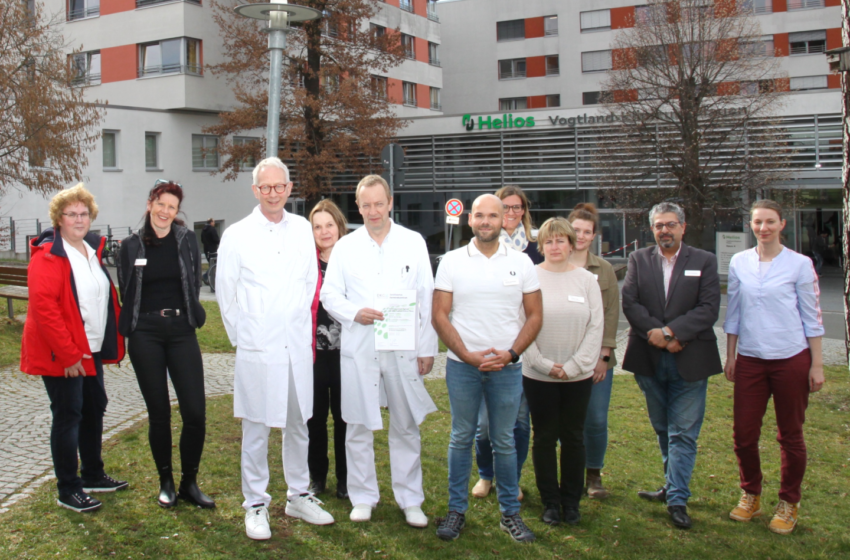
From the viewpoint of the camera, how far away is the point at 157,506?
15.3 feet

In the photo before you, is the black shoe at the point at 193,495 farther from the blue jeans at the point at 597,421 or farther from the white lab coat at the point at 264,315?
the blue jeans at the point at 597,421

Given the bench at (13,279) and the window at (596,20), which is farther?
the window at (596,20)

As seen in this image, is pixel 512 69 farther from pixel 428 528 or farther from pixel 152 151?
pixel 428 528

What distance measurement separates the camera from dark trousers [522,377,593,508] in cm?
462

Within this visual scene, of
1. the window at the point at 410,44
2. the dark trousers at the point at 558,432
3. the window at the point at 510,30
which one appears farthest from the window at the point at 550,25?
the dark trousers at the point at 558,432

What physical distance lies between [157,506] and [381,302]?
6.33 feet

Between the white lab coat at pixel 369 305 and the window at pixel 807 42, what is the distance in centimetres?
3971

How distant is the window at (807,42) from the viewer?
122 feet

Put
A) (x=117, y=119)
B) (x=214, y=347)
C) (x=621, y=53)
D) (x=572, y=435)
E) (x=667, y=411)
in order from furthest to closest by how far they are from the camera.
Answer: (x=117, y=119) < (x=621, y=53) < (x=214, y=347) < (x=667, y=411) < (x=572, y=435)

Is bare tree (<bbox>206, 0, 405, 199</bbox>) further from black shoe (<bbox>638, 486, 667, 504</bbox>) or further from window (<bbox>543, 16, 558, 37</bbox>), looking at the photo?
black shoe (<bbox>638, 486, 667, 504</bbox>)

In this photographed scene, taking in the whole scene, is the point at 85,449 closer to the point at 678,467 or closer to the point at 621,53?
the point at 678,467

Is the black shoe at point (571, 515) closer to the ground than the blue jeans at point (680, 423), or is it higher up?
closer to the ground

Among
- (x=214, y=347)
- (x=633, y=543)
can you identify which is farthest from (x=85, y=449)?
(x=214, y=347)

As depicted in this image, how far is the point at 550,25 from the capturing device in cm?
4350
